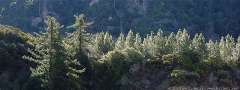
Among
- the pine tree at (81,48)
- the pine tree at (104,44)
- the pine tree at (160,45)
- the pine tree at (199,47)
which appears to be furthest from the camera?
the pine tree at (104,44)

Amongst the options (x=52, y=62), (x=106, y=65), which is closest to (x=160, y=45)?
(x=106, y=65)

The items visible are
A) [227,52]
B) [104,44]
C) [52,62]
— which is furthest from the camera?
[104,44]

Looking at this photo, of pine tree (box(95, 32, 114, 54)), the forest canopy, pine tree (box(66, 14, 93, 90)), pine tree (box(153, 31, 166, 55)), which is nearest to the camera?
the forest canopy

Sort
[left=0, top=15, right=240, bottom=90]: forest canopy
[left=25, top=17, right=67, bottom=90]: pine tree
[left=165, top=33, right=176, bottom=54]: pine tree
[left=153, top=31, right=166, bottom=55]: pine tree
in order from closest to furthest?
[left=25, top=17, right=67, bottom=90]: pine tree < [left=0, top=15, right=240, bottom=90]: forest canopy < [left=153, top=31, right=166, bottom=55]: pine tree < [left=165, top=33, right=176, bottom=54]: pine tree

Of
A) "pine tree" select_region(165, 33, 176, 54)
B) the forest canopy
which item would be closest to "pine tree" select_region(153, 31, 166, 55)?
"pine tree" select_region(165, 33, 176, 54)

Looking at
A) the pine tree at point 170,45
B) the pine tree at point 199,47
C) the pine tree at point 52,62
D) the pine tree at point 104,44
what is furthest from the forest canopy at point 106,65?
the pine tree at point 104,44

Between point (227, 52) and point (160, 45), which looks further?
point (227, 52)

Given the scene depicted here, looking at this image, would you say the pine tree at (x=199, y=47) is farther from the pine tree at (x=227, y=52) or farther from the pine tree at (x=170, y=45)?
the pine tree at (x=170, y=45)

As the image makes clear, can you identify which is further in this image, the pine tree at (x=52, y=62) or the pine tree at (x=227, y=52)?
the pine tree at (x=227, y=52)

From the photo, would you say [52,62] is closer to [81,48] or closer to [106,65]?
[81,48]

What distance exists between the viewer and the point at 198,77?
7144 centimetres

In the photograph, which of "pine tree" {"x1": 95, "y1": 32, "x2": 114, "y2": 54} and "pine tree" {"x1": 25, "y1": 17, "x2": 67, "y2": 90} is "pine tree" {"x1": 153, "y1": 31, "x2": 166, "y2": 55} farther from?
"pine tree" {"x1": 25, "y1": 17, "x2": 67, "y2": 90}

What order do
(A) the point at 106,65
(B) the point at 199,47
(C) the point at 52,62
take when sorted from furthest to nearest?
(B) the point at 199,47, (A) the point at 106,65, (C) the point at 52,62

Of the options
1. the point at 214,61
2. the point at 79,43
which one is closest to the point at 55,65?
the point at 79,43
